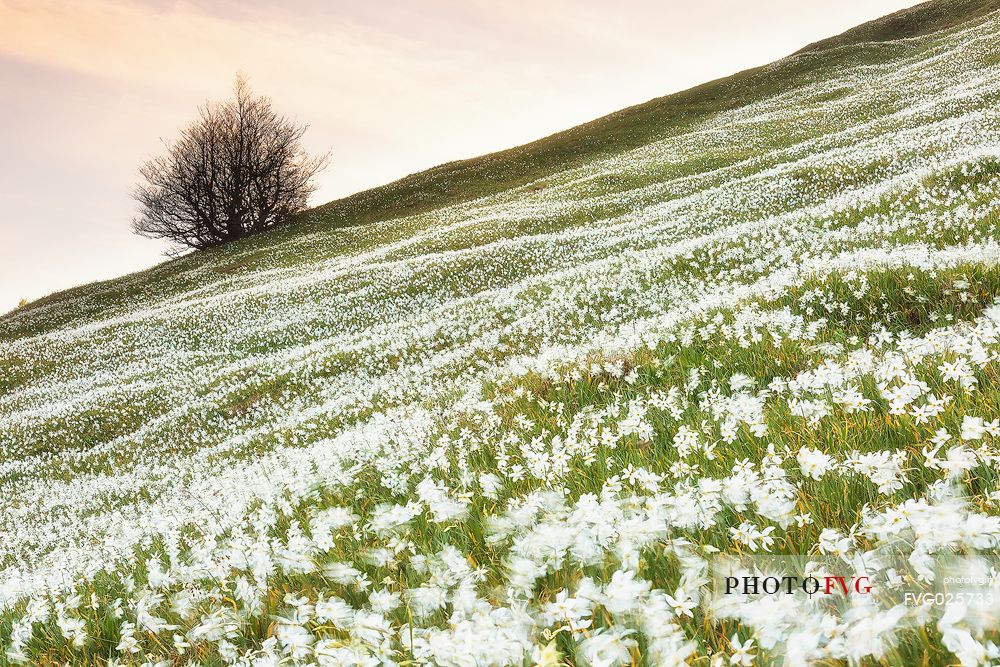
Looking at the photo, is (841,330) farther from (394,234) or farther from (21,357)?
(394,234)

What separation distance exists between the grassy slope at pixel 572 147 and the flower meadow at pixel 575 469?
39938 mm

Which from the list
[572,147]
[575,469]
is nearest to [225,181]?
[572,147]

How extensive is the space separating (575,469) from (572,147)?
228 ft

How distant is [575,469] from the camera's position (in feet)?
12.8

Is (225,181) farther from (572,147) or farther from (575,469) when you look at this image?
(575,469)

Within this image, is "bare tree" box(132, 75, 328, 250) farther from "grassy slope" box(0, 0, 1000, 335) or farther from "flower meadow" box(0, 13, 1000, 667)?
"flower meadow" box(0, 13, 1000, 667)

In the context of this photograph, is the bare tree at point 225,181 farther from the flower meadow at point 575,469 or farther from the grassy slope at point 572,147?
the flower meadow at point 575,469

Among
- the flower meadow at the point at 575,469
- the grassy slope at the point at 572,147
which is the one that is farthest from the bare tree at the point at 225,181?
the flower meadow at the point at 575,469

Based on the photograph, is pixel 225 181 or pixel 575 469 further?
pixel 225 181

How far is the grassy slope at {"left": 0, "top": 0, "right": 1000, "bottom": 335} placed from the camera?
192 ft

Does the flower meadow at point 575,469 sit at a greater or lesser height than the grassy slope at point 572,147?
lesser

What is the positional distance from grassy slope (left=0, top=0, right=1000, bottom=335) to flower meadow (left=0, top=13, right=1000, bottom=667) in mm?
39938

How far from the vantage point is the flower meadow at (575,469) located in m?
1.98

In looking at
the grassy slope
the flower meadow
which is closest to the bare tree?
the grassy slope
